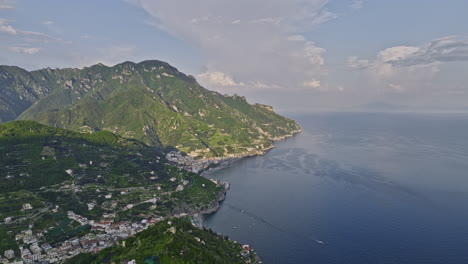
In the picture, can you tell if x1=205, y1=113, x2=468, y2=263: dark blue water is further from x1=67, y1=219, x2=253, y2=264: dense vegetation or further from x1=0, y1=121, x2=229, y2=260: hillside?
x1=0, y1=121, x2=229, y2=260: hillside

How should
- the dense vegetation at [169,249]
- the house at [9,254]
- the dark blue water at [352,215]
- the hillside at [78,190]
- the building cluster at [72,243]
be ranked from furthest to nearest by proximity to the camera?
the hillside at [78,190] < the dark blue water at [352,215] < the building cluster at [72,243] < the house at [9,254] < the dense vegetation at [169,249]

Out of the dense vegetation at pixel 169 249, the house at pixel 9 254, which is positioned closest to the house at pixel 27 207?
the house at pixel 9 254

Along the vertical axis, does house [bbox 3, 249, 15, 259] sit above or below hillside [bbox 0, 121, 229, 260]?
below

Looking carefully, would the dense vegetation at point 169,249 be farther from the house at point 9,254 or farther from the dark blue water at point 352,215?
the house at point 9,254

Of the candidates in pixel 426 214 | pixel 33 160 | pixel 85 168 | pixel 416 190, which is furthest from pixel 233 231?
pixel 33 160

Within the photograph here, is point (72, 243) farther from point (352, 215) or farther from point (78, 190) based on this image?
point (352, 215)

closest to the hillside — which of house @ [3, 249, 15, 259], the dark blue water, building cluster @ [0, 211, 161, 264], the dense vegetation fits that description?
building cluster @ [0, 211, 161, 264]
